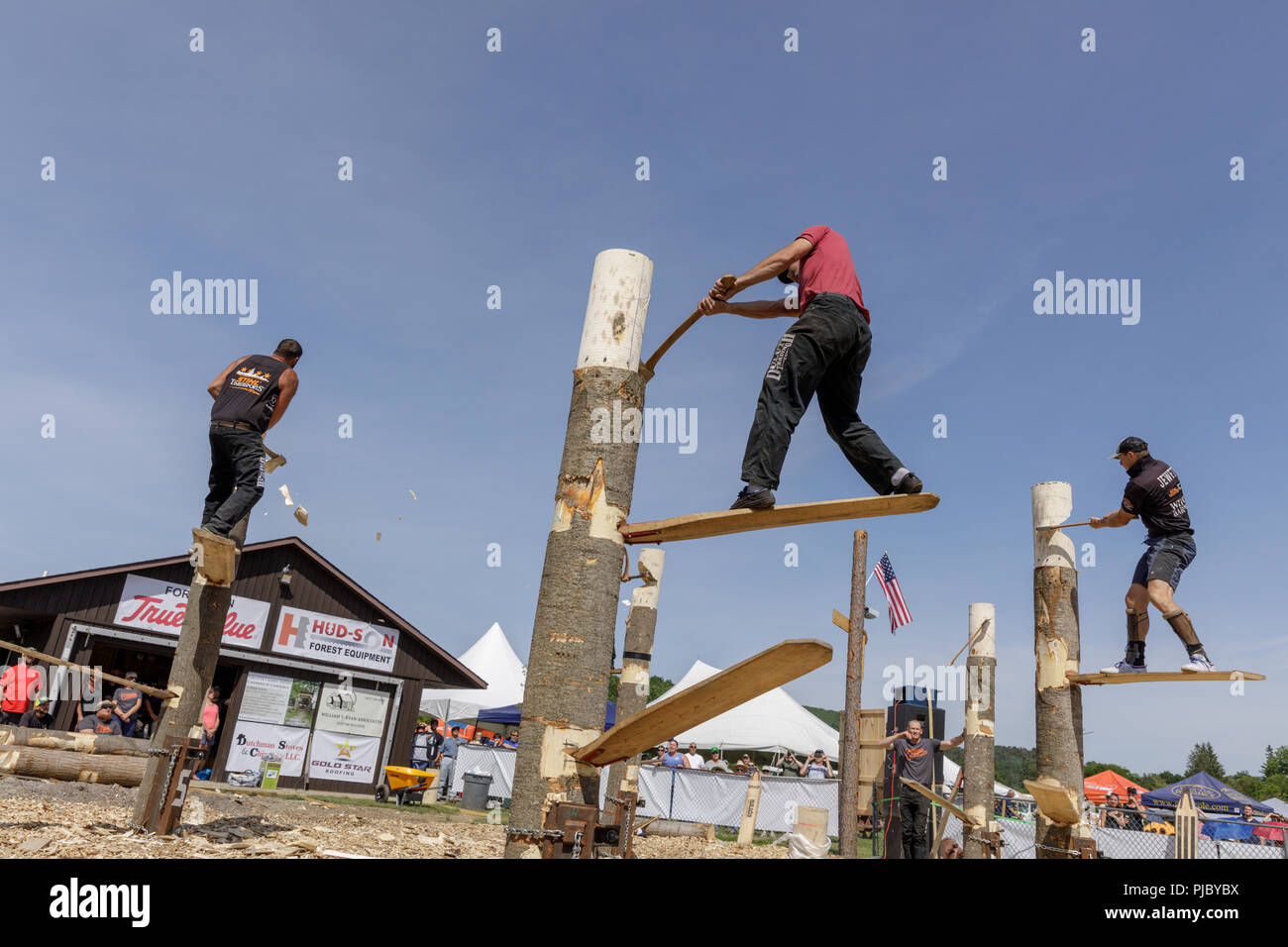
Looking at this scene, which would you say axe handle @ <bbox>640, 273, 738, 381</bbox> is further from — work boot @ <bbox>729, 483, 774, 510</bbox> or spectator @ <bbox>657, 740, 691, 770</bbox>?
spectator @ <bbox>657, 740, 691, 770</bbox>

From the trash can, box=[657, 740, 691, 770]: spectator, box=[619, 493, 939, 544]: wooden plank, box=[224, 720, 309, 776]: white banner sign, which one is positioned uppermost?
box=[619, 493, 939, 544]: wooden plank

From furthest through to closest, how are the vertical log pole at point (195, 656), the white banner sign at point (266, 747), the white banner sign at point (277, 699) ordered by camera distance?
1. the white banner sign at point (277, 699)
2. the white banner sign at point (266, 747)
3. the vertical log pole at point (195, 656)

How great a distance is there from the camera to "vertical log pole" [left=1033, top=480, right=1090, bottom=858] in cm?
785

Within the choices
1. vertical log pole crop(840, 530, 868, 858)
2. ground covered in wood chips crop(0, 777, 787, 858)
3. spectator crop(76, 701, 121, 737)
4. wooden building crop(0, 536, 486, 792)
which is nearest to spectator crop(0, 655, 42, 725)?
spectator crop(76, 701, 121, 737)

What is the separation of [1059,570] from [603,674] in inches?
259

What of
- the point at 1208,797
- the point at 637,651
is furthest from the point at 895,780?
the point at 1208,797

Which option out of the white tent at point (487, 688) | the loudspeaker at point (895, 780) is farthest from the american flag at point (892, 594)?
the white tent at point (487, 688)

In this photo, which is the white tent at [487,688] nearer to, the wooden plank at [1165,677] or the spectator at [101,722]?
the spectator at [101,722]

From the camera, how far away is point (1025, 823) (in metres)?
16.5

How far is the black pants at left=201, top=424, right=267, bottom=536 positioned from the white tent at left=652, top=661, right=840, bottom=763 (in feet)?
70.7

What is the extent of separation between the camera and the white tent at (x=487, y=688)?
29.5 metres

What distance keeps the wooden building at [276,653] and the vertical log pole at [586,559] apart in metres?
16.0
